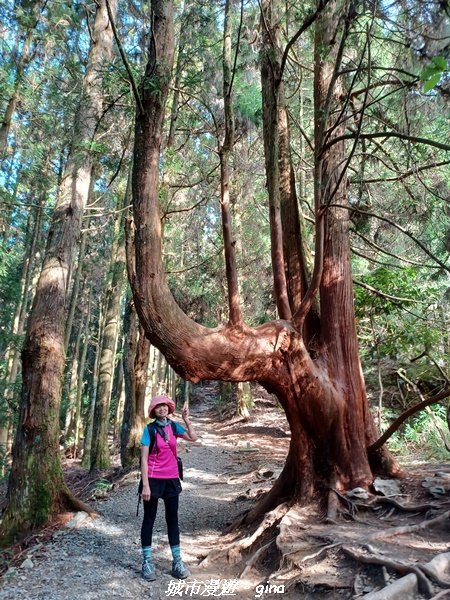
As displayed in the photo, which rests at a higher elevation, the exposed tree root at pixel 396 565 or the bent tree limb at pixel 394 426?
the bent tree limb at pixel 394 426

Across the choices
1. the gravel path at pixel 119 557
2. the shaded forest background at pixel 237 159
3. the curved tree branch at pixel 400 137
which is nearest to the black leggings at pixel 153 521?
the gravel path at pixel 119 557

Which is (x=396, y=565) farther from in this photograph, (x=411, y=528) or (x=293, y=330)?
(x=293, y=330)

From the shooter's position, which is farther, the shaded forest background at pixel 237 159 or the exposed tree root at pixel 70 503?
the exposed tree root at pixel 70 503

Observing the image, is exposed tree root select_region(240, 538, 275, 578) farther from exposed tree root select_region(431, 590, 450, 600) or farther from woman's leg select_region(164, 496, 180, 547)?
exposed tree root select_region(431, 590, 450, 600)

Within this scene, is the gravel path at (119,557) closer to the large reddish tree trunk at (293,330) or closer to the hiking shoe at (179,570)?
the hiking shoe at (179,570)

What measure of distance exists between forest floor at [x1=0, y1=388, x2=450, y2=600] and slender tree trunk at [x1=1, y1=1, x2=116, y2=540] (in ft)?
1.40

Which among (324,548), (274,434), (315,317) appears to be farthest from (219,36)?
(274,434)

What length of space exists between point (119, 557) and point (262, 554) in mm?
1693

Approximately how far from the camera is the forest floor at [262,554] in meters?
3.98

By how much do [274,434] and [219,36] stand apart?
37.7 ft

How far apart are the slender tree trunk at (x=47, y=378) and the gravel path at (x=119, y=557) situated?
1.90 ft

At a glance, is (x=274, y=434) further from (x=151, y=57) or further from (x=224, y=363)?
(x=151, y=57)

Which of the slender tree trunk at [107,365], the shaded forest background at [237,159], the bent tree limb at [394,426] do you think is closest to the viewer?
the bent tree limb at [394,426]

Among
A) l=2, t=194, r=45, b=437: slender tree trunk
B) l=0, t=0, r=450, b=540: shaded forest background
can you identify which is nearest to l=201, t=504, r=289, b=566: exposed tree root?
l=0, t=0, r=450, b=540: shaded forest background
